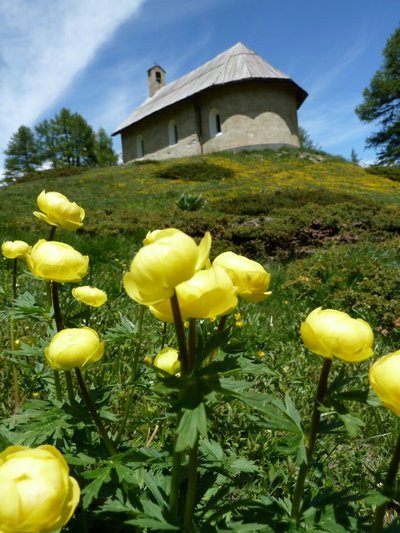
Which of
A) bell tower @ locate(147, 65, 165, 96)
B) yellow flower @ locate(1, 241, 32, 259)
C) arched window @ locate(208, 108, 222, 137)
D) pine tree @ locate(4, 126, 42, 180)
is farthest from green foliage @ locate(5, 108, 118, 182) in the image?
yellow flower @ locate(1, 241, 32, 259)

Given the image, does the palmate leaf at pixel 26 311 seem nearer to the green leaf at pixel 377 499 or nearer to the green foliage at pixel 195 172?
the green leaf at pixel 377 499

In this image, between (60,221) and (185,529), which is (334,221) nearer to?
(60,221)

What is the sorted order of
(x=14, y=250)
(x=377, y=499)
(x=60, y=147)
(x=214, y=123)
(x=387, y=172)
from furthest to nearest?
(x=60, y=147) < (x=214, y=123) < (x=387, y=172) < (x=14, y=250) < (x=377, y=499)

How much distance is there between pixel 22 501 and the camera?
0.57 metres

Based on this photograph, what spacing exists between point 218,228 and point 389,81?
28.6 meters

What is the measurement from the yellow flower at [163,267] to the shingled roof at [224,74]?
77.1 feet

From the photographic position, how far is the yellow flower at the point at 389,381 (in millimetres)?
676

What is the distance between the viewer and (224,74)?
22.7 metres

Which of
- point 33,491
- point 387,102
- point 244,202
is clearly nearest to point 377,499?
point 33,491

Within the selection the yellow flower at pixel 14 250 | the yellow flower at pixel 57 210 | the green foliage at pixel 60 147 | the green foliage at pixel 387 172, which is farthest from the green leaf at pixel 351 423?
the green foliage at pixel 60 147

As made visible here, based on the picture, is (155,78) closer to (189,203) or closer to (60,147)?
(60,147)

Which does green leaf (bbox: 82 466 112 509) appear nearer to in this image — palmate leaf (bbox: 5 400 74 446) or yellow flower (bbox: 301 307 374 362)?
palmate leaf (bbox: 5 400 74 446)

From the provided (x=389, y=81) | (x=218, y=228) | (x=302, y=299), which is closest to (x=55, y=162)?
(x=389, y=81)

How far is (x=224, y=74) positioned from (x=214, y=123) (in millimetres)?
2656
